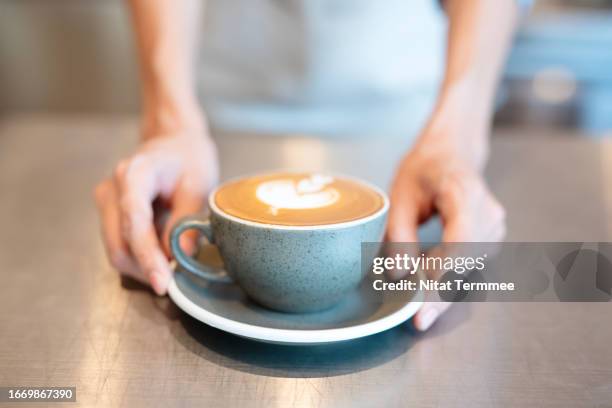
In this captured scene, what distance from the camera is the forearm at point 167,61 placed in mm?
751

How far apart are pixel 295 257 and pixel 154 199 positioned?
0.25m

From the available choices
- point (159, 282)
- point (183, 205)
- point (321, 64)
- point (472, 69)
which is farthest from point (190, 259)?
point (321, 64)

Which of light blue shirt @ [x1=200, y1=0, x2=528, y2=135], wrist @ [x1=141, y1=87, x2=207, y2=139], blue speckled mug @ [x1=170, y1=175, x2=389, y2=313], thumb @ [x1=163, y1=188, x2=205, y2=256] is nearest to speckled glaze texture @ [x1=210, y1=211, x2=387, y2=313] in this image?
blue speckled mug @ [x1=170, y1=175, x2=389, y2=313]

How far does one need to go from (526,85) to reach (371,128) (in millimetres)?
1006

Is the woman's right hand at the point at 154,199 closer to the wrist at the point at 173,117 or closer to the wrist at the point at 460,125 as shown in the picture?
the wrist at the point at 173,117

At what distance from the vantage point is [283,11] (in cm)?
103

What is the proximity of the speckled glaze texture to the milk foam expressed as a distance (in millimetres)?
31

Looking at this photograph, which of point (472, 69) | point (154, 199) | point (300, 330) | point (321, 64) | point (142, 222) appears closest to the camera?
point (300, 330)

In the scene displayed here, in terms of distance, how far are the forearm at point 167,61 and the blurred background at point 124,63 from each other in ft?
3.83

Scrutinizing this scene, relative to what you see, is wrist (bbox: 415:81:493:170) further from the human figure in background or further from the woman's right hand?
the woman's right hand

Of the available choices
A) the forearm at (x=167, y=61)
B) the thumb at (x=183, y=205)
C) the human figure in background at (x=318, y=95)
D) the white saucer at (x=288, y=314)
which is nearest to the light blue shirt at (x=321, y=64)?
the human figure in background at (x=318, y=95)

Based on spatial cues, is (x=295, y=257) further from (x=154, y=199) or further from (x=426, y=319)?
(x=154, y=199)

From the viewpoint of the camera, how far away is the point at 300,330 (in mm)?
458

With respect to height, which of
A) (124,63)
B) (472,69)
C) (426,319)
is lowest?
(124,63)
